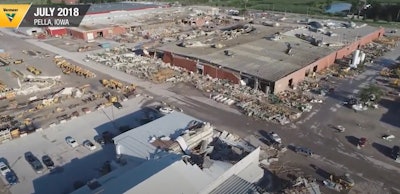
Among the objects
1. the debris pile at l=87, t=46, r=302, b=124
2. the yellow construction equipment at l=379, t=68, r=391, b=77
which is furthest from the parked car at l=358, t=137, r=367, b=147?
the yellow construction equipment at l=379, t=68, r=391, b=77

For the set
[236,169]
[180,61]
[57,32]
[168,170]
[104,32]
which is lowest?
[236,169]

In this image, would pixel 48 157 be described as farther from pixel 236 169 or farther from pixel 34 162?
pixel 236 169

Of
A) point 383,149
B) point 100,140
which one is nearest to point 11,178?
point 100,140

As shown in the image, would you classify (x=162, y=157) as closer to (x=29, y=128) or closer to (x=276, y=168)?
(x=276, y=168)

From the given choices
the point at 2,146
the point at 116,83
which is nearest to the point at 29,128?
the point at 2,146

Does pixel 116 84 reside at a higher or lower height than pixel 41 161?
higher

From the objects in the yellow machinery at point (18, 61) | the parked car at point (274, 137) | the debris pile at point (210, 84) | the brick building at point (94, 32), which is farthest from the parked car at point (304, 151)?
the brick building at point (94, 32)

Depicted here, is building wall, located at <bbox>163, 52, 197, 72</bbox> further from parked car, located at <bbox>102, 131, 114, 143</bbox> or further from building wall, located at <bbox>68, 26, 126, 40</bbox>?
building wall, located at <bbox>68, 26, 126, 40</bbox>
